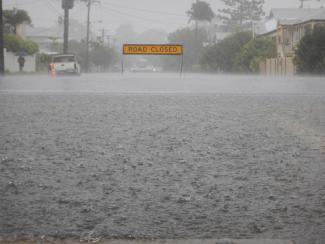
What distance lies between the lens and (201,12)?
114 meters

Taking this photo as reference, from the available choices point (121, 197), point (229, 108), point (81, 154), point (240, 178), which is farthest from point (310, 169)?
point (229, 108)

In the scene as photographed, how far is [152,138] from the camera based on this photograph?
14.7 feet

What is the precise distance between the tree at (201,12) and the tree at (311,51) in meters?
75.4

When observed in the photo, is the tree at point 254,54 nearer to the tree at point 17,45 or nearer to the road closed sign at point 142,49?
the tree at point 17,45

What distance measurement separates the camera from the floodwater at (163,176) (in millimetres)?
2354

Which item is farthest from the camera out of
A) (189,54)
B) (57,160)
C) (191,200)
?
(189,54)

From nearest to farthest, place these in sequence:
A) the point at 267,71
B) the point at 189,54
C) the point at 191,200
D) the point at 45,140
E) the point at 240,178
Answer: the point at 191,200
the point at 240,178
the point at 45,140
the point at 267,71
the point at 189,54

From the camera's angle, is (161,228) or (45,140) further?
(45,140)

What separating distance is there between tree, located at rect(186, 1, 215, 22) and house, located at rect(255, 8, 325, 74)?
35.1 metres

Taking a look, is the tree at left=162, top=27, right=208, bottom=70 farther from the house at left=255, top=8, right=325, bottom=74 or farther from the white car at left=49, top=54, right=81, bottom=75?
the white car at left=49, top=54, right=81, bottom=75

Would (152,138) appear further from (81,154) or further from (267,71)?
(267,71)

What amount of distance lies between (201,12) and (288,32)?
182 ft

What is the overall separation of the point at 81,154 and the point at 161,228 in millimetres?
1596

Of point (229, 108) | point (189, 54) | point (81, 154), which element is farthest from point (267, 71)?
point (189, 54)
